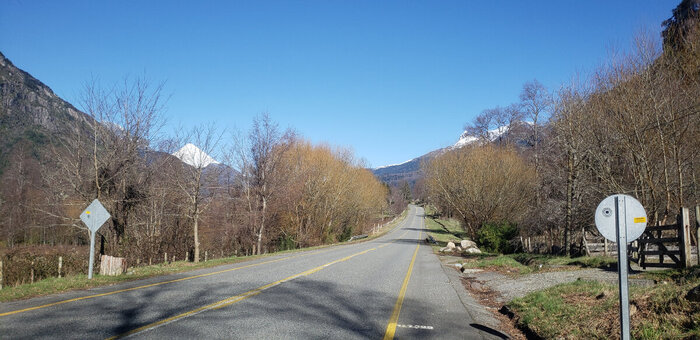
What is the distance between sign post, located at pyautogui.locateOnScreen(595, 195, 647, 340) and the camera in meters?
4.83

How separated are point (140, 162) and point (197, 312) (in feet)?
61.4

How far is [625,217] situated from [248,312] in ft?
20.1

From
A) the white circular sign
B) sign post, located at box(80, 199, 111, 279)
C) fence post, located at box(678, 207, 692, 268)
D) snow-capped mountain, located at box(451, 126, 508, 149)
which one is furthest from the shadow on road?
snow-capped mountain, located at box(451, 126, 508, 149)

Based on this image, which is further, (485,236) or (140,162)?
A: (485,236)

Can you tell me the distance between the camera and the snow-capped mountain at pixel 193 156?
87.2 feet

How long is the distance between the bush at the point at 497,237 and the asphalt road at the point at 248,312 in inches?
835

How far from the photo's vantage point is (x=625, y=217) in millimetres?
4887

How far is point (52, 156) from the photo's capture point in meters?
22.8

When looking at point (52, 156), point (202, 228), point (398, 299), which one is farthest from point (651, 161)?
point (202, 228)

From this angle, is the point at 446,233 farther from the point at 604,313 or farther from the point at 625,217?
the point at 625,217

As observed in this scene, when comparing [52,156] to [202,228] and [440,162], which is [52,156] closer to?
[202,228]

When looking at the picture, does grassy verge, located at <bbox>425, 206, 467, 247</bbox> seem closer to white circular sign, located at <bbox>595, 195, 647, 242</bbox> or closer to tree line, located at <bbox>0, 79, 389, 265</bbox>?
tree line, located at <bbox>0, 79, 389, 265</bbox>

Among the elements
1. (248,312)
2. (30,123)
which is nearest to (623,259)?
(248,312)

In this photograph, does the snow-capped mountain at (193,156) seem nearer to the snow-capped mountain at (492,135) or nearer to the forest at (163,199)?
the forest at (163,199)
